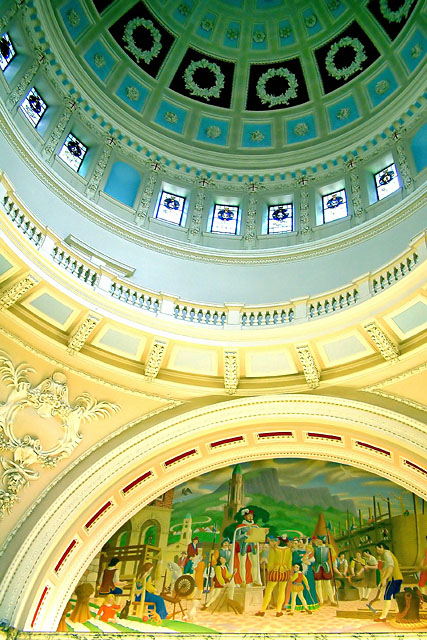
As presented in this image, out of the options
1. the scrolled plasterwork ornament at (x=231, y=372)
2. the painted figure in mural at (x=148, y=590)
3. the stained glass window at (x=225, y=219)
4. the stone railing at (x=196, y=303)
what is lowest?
the painted figure in mural at (x=148, y=590)

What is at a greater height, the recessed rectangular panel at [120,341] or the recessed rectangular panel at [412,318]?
the recessed rectangular panel at [412,318]

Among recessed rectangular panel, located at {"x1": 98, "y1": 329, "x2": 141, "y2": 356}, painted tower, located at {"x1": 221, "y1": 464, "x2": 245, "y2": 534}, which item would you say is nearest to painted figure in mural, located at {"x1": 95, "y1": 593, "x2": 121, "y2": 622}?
painted tower, located at {"x1": 221, "y1": 464, "x2": 245, "y2": 534}

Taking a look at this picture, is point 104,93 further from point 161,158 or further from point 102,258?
point 102,258

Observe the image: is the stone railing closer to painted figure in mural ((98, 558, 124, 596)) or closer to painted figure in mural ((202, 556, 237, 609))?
painted figure in mural ((202, 556, 237, 609))

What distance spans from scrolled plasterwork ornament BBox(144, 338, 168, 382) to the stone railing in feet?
2.20

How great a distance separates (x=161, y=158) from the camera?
2028 centimetres

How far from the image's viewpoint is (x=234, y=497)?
1540 centimetres

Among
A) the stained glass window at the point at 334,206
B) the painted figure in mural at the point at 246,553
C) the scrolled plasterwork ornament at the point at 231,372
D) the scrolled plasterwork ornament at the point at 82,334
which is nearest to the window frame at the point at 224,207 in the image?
the stained glass window at the point at 334,206

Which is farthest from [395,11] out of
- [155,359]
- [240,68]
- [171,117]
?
[155,359]

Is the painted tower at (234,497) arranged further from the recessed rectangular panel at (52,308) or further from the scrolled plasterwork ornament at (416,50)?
the scrolled plasterwork ornament at (416,50)

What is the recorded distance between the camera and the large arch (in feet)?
43.8

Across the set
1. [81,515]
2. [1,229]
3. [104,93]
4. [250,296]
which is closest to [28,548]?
[81,515]

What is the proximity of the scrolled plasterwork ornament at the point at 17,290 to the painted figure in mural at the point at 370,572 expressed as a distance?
32.7 feet

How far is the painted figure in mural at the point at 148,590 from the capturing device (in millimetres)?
14219
